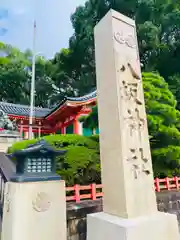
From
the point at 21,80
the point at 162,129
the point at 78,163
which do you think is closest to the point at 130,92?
the point at 78,163

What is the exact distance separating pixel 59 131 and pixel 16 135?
6093 millimetres

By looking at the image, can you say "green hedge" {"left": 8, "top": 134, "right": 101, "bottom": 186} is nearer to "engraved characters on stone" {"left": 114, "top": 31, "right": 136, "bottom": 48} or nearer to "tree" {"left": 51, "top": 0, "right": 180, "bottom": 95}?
"engraved characters on stone" {"left": 114, "top": 31, "right": 136, "bottom": 48}

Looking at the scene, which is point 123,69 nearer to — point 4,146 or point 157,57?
point 4,146

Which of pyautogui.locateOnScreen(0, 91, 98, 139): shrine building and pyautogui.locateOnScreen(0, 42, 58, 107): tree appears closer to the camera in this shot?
pyautogui.locateOnScreen(0, 91, 98, 139): shrine building

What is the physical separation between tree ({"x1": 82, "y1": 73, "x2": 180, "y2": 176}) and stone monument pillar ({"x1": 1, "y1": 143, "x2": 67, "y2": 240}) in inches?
125

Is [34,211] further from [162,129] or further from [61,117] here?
[61,117]

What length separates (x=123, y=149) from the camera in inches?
93.3

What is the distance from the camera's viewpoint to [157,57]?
13438 millimetres

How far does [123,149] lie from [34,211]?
1.46m

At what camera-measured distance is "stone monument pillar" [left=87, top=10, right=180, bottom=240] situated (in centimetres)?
222

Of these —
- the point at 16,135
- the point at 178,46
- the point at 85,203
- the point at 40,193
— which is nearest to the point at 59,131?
the point at 16,135

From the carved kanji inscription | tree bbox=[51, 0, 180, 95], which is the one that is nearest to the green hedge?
the carved kanji inscription

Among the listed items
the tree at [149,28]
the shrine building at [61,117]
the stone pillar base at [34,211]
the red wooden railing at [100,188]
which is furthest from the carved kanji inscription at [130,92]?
the tree at [149,28]

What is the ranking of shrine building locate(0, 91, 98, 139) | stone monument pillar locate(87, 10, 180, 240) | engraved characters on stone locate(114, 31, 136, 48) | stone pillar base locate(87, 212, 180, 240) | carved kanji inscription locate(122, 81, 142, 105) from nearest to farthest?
stone pillar base locate(87, 212, 180, 240) → stone monument pillar locate(87, 10, 180, 240) → carved kanji inscription locate(122, 81, 142, 105) → engraved characters on stone locate(114, 31, 136, 48) → shrine building locate(0, 91, 98, 139)
